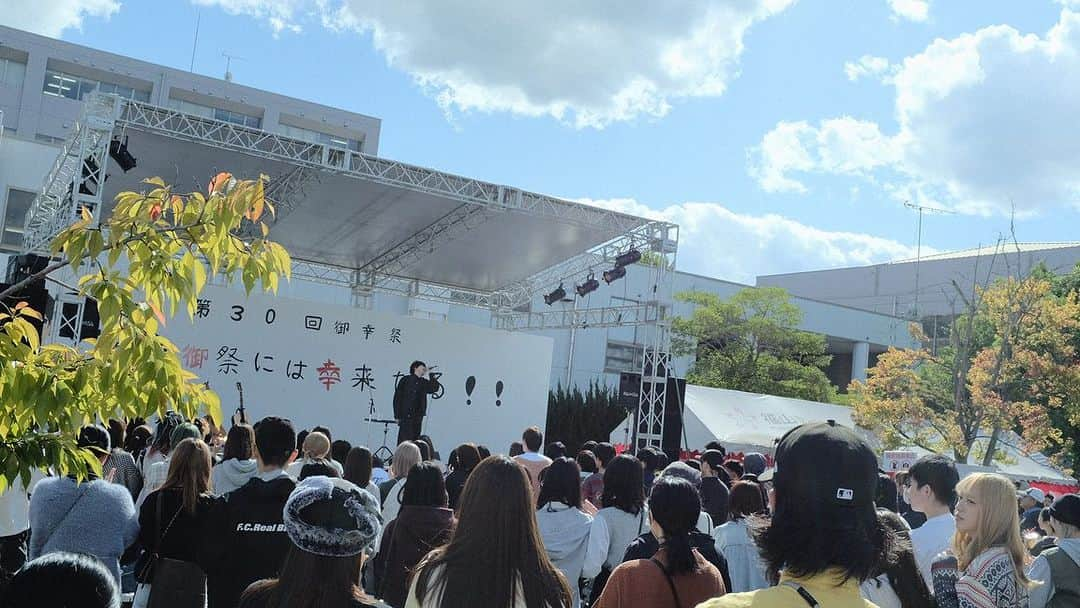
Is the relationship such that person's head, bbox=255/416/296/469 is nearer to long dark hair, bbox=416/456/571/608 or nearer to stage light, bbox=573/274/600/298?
long dark hair, bbox=416/456/571/608

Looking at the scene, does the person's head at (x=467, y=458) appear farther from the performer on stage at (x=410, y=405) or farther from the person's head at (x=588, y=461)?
the performer on stage at (x=410, y=405)

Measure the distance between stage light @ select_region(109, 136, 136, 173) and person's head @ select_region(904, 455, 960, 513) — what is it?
10.4m

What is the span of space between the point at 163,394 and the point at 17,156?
24.6 meters

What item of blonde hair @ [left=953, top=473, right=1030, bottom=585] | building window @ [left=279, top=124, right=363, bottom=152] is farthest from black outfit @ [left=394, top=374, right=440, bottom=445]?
building window @ [left=279, top=124, right=363, bottom=152]

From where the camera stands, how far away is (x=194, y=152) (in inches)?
512

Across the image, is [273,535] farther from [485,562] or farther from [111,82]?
[111,82]

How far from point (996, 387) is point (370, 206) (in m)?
12.8

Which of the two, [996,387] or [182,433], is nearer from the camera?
[182,433]

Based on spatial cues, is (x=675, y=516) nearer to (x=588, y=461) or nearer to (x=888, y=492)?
(x=888, y=492)

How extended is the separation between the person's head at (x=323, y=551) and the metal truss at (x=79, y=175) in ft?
31.2

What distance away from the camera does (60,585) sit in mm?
1479

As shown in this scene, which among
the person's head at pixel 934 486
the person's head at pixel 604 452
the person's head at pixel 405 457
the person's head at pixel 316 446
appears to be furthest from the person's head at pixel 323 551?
the person's head at pixel 604 452

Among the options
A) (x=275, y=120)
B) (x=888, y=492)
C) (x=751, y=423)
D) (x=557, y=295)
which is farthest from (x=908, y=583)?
(x=275, y=120)

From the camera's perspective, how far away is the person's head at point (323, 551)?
2.04 metres
